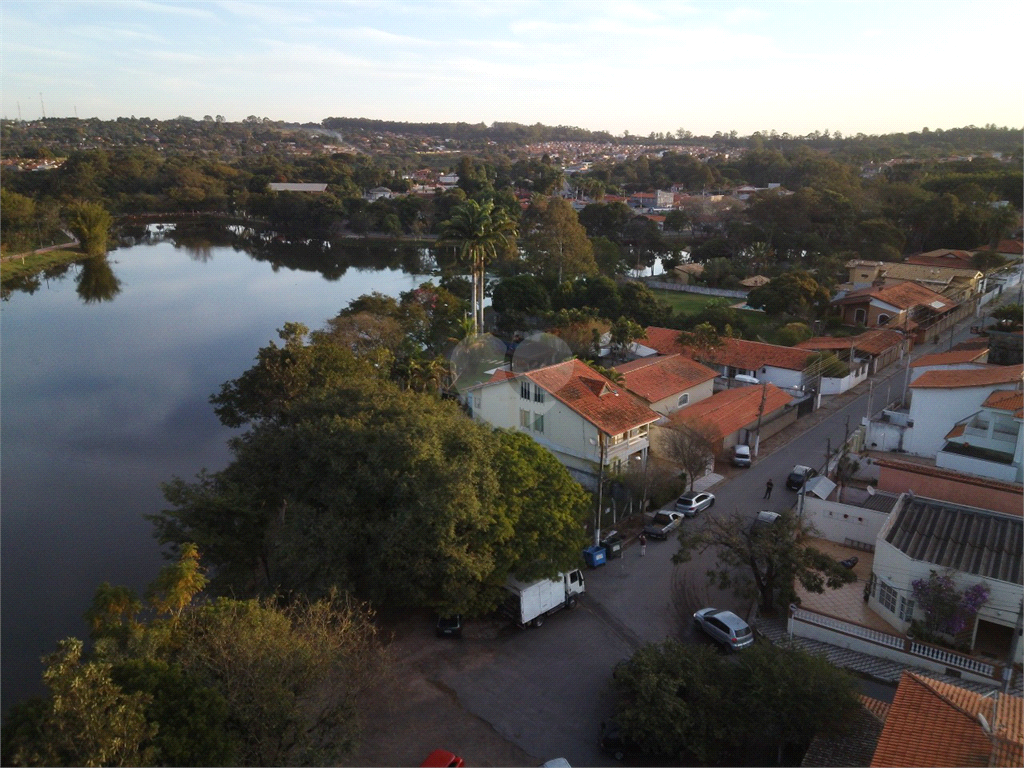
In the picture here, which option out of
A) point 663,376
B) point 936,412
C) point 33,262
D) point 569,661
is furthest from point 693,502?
point 33,262

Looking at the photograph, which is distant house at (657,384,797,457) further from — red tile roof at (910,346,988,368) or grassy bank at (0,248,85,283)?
grassy bank at (0,248,85,283)

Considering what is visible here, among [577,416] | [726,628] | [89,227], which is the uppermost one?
[89,227]

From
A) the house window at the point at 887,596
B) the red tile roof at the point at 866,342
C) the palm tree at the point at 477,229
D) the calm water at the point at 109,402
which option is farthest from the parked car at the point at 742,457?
the calm water at the point at 109,402

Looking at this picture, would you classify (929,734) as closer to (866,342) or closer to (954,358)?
(954,358)

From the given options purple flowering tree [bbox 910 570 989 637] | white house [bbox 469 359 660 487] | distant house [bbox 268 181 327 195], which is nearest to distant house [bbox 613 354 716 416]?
white house [bbox 469 359 660 487]

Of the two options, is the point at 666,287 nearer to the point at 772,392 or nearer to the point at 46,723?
the point at 772,392

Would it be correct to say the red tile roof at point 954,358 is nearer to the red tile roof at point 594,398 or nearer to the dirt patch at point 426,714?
the red tile roof at point 594,398
